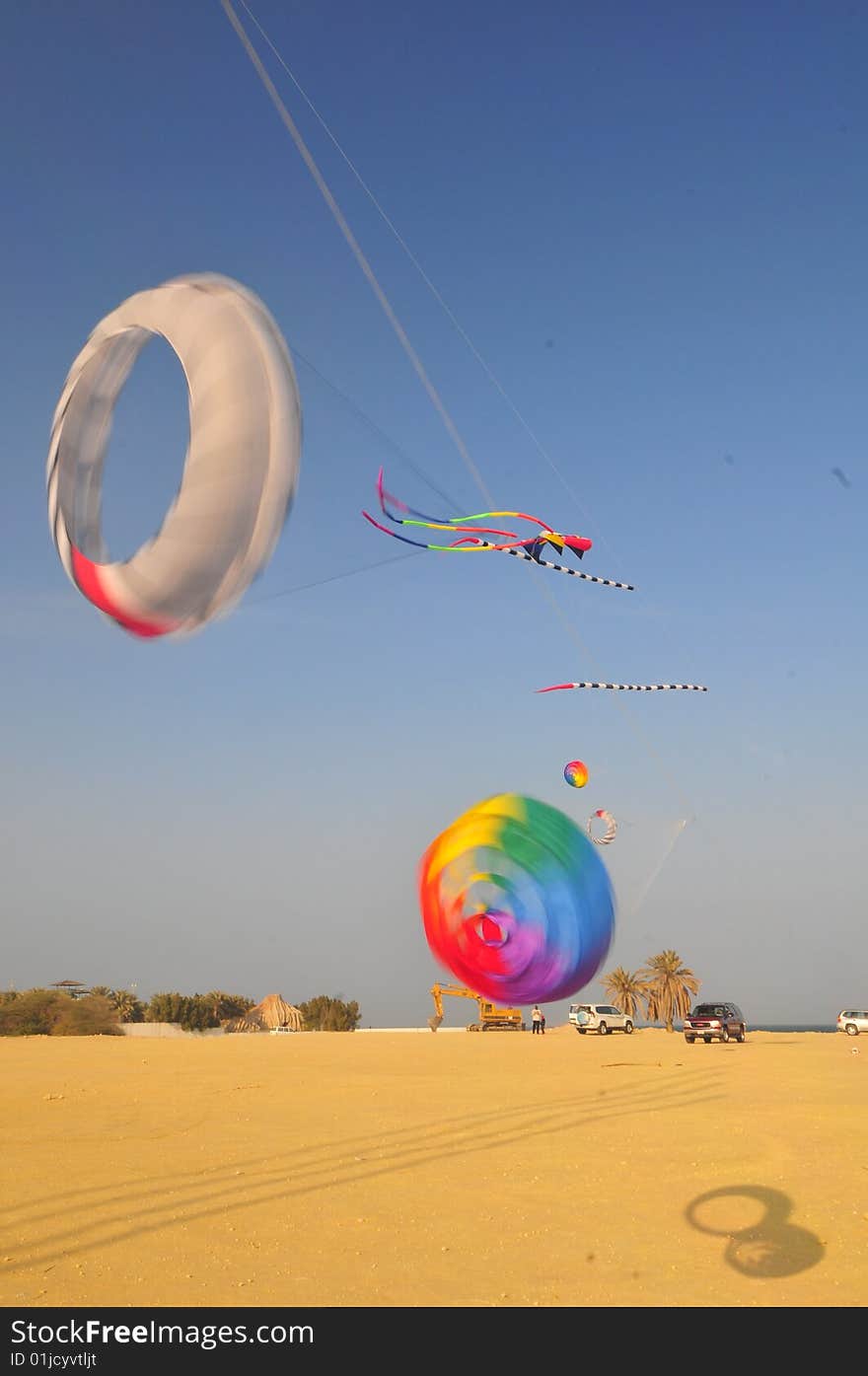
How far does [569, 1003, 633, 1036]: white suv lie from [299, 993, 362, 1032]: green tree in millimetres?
31661

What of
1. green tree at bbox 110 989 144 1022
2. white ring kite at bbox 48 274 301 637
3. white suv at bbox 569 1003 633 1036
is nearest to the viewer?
white ring kite at bbox 48 274 301 637

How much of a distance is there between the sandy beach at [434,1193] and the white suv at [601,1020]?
26.9 meters

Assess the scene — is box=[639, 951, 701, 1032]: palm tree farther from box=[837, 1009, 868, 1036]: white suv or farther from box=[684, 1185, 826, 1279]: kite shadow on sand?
box=[684, 1185, 826, 1279]: kite shadow on sand

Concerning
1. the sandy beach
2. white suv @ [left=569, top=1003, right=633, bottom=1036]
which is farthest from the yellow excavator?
the sandy beach

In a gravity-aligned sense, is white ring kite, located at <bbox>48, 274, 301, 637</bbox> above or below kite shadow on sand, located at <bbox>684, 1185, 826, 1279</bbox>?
above

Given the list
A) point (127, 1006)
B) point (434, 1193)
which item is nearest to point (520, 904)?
point (434, 1193)

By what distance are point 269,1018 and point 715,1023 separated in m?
48.2

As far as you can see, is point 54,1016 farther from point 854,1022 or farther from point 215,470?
point 215,470

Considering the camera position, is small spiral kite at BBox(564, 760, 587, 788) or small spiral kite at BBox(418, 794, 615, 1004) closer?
small spiral kite at BBox(418, 794, 615, 1004)

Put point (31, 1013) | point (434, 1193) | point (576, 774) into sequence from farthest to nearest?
point (31, 1013) < point (576, 774) < point (434, 1193)

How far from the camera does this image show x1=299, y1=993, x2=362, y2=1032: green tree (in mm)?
82062

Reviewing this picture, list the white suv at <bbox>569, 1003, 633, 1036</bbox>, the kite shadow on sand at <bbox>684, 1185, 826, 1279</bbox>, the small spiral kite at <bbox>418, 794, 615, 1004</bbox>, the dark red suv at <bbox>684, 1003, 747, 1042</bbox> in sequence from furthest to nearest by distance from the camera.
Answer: the white suv at <bbox>569, 1003, 633, 1036</bbox> < the dark red suv at <bbox>684, 1003, 747, 1042</bbox> < the small spiral kite at <bbox>418, 794, 615, 1004</bbox> < the kite shadow on sand at <bbox>684, 1185, 826, 1279</bbox>

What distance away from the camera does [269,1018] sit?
85.6 meters
